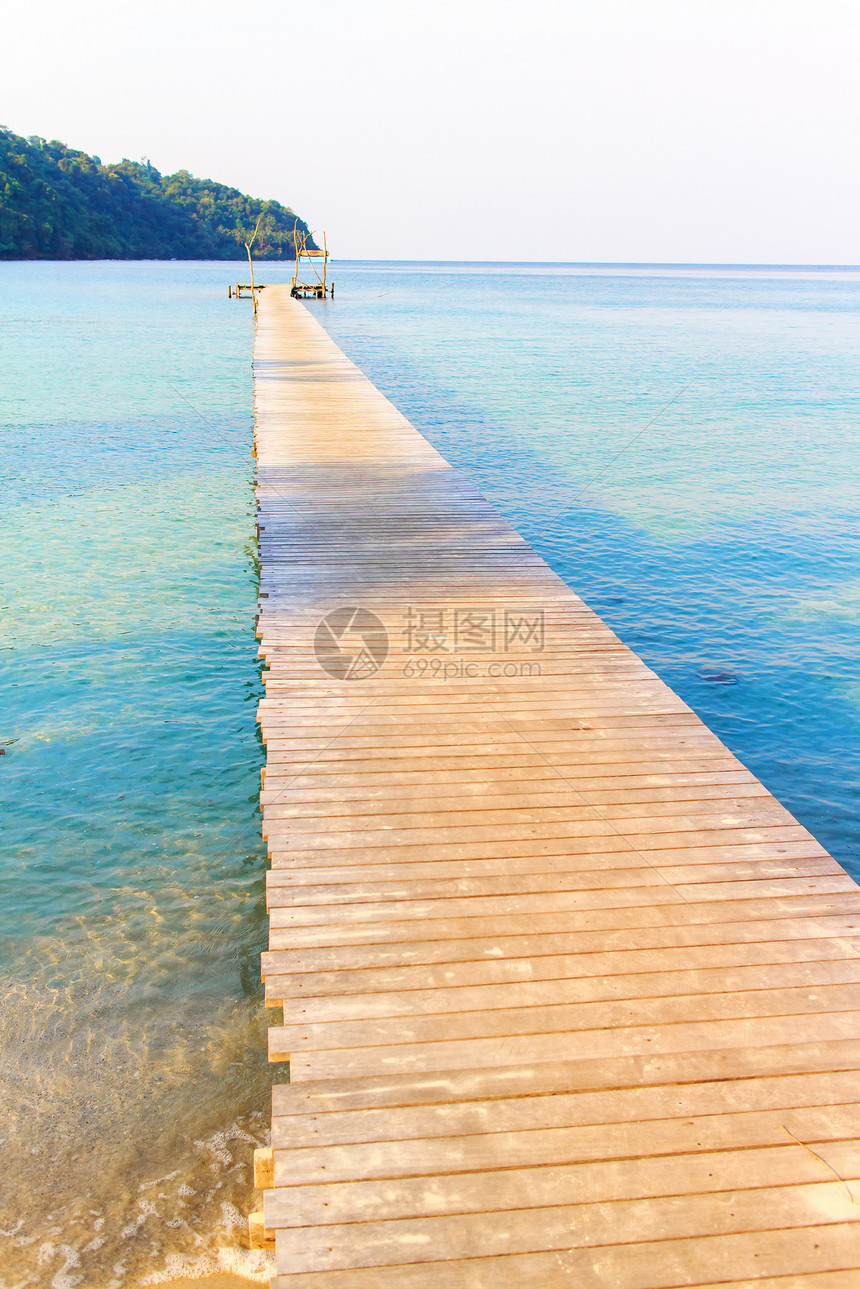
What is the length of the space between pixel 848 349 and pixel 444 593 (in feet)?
153

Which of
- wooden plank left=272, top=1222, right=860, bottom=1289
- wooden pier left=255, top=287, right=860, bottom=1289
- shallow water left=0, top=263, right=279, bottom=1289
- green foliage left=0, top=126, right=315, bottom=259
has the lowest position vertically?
shallow water left=0, top=263, right=279, bottom=1289

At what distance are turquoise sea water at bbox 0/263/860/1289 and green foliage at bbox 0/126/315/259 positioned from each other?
8520 centimetres

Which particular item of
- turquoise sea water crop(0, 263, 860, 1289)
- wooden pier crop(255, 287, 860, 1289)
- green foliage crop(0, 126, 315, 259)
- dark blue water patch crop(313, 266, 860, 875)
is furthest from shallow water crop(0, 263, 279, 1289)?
green foliage crop(0, 126, 315, 259)

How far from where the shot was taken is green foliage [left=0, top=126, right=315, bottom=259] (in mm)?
96688

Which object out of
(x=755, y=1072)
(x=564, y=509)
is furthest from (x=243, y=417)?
(x=755, y=1072)

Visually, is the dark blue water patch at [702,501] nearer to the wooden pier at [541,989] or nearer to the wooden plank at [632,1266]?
the wooden pier at [541,989]

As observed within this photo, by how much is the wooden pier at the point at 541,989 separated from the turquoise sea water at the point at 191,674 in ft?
3.96

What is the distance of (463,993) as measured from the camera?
12.9ft

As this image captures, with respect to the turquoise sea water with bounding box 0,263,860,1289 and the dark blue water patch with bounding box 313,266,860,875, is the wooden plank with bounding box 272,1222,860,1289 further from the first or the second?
the dark blue water patch with bounding box 313,266,860,875

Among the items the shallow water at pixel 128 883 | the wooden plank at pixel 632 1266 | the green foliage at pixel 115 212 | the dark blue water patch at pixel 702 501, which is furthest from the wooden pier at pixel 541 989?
the green foliage at pixel 115 212

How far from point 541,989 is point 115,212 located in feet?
449

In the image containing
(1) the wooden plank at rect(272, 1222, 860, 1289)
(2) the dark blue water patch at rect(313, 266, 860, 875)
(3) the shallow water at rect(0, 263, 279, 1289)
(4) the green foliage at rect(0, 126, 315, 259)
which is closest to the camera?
(1) the wooden plank at rect(272, 1222, 860, 1289)

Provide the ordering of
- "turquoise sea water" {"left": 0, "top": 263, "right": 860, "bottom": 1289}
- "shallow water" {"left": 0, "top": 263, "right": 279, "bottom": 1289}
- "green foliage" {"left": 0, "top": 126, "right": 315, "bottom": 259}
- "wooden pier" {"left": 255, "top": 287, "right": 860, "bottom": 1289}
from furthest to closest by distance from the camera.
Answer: "green foliage" {"left": 0, "top": 126, "right": 315, "bottom": 259} < "turquoise sea water" {"left": 0, "top": 263, "right": 860, "bottom": 1289} < "shallow water" {"left": 0, "top": 263, "right": 279, "bottom": 1289} < "wooden pier" {"left": 255, "top": 287, "right": 860, "bottom": 1289}

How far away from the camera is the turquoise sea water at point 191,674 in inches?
174
